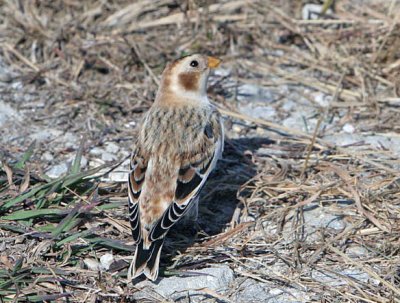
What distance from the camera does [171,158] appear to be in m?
4.30

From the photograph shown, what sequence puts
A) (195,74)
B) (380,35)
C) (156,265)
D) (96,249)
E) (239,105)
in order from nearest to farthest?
(156,265), (96,249), (195,74), (239,105), (380,35)

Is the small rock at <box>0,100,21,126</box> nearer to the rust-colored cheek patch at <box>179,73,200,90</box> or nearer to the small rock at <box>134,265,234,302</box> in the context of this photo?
the rust-colored cheek patch at <box>179,73,200,90</box>

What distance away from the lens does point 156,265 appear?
385 centimetres

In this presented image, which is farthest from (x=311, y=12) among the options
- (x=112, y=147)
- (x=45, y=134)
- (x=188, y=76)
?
(x=45, y=134)

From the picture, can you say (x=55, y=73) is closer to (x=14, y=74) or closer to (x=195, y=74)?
(x=14, y=74)

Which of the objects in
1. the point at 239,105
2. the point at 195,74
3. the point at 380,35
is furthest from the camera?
the point at 380,35

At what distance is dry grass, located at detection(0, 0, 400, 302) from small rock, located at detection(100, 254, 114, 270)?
0.04m

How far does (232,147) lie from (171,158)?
99 centimetres

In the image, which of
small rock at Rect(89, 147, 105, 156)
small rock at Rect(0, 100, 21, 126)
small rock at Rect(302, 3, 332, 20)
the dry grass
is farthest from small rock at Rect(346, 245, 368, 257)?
small rock at Rect(302, 3, 332, 20)

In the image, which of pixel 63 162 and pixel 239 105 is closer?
pixel 63 162

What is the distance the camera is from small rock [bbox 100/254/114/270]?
399 centimetres

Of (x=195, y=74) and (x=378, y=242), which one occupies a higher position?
(x=195, y=74)

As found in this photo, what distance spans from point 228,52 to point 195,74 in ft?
4.55

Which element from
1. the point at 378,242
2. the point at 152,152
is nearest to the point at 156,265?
the point at 152,152
